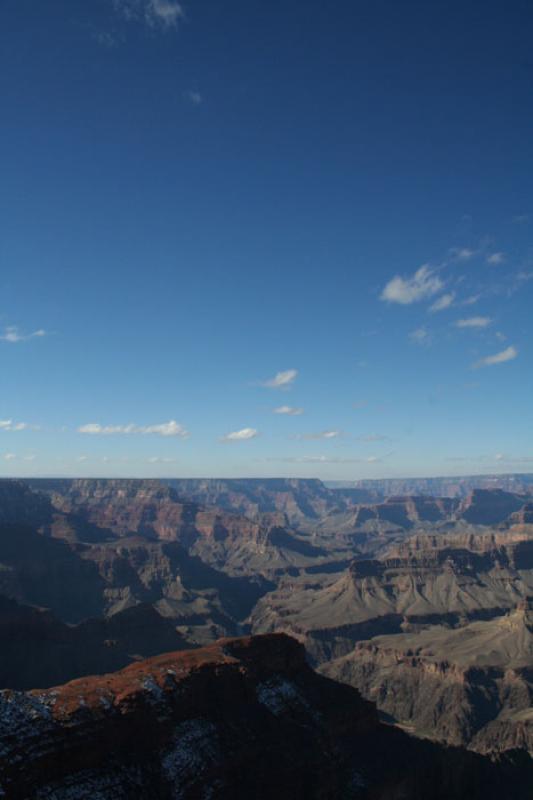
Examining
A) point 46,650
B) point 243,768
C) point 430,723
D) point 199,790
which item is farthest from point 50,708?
point 430,723

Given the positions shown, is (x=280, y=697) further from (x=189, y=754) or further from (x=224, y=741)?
(x=189, y=754)

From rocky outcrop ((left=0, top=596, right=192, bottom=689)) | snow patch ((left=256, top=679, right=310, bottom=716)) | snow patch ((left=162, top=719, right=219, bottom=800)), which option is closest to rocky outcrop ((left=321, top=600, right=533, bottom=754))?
rocky outcrop ((left=0, top=596, right=192, bottom=689))

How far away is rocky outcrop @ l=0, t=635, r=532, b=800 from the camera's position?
55875mm

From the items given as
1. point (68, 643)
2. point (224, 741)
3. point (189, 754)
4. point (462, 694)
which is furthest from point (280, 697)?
point (462, 694)

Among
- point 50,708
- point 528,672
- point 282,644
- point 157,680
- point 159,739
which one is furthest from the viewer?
point 528,672

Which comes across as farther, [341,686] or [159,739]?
[341,686]

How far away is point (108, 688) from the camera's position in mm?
65750

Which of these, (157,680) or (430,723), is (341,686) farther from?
(430,723)

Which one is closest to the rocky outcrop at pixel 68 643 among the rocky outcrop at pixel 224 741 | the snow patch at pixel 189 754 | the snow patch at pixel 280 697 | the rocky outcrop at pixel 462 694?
the rocky outcrop at pixel 224 741

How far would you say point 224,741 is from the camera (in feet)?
220

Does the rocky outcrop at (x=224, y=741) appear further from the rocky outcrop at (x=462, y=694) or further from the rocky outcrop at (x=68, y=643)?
the rocky outcrop at (x=462, y=694)

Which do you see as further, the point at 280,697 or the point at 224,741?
the point at 280,697

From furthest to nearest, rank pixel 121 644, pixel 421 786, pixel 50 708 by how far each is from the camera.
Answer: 1. pixel 121 644
2. pixel 421 786
3. pixel 50 708

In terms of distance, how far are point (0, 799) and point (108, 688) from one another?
17.3 metres
